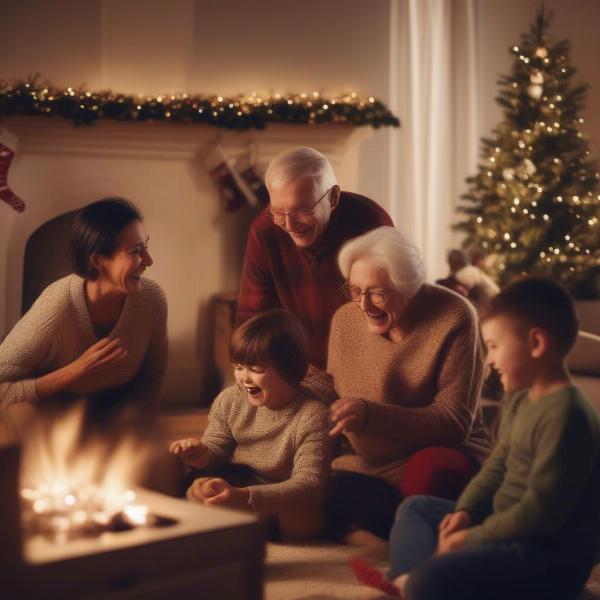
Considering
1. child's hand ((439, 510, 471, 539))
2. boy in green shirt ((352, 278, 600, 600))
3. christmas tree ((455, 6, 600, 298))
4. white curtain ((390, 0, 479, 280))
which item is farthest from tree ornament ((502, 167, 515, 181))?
child's hand ((439, 510, 471, 539))

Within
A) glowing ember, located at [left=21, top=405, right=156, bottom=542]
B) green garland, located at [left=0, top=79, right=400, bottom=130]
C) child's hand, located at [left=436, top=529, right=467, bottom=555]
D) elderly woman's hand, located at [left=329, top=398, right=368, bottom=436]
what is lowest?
child's hand, located at [left=436, top=529, right=467, bottom=555]

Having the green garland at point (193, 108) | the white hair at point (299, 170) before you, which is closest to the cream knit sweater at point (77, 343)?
the white hair at point (299, 170)

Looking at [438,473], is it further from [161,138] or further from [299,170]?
[161,138]

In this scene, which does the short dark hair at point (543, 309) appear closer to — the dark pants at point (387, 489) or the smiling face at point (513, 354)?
the smiling face at point (513, 354)

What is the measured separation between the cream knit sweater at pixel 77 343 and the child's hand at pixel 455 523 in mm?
1010

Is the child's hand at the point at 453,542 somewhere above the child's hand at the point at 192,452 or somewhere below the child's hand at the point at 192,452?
below

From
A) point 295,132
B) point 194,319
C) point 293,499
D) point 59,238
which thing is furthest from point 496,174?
point 293,499

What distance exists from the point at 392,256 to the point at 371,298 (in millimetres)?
110

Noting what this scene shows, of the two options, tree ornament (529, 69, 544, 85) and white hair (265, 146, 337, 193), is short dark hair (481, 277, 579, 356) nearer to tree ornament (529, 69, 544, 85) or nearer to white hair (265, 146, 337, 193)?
white hair (265, 146, 337, 193)

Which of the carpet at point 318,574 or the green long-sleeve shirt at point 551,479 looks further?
the carpet at point 318,574

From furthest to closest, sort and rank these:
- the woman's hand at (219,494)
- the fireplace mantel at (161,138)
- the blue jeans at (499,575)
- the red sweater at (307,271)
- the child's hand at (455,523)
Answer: the fireplace mantel at (161,138)
the red sweater at (307,271)
the woman's hand at (219,494)
the child's hand at (455,523)
the blue jeans at (499,575)

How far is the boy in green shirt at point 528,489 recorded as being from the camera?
1723 mm

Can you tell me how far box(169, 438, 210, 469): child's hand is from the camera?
7.72 feet

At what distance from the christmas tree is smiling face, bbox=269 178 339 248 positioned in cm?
307
